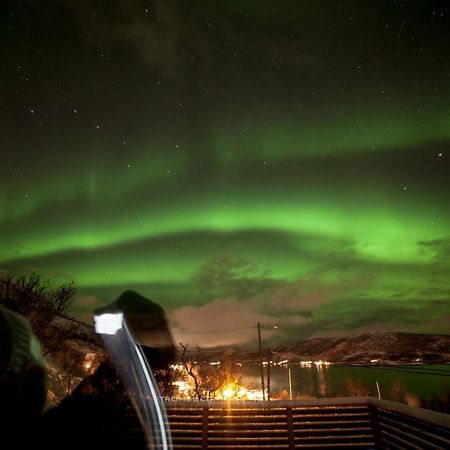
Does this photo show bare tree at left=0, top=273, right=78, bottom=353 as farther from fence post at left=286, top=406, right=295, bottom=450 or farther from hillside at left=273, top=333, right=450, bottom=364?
hillside at left=273, top=333, right=450, bottom=364

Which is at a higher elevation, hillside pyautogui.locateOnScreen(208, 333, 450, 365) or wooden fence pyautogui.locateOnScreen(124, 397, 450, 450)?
hillside pyautogui.locateOnScreen(208, 333, 450, 365)

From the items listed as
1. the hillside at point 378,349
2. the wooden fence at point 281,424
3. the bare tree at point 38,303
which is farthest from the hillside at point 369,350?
the wooden fence at point 281,424

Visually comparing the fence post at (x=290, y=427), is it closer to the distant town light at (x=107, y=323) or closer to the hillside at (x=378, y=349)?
the distant town light at (x=107, y=323)

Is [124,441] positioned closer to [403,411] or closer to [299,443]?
[299,443]

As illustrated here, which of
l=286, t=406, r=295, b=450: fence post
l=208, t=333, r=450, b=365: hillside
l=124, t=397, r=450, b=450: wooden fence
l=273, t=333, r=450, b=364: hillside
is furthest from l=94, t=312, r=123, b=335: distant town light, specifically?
l=273, t=333, r=450, b=364: hillside

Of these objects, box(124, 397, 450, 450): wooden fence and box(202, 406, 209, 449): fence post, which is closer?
box(124, 397, 450, 450): wooden fence

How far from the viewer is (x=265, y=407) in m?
5.88

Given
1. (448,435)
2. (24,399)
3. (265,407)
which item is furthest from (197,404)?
(24,399)

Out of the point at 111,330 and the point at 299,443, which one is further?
the point at 111,330

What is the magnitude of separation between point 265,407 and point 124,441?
97.8 inches

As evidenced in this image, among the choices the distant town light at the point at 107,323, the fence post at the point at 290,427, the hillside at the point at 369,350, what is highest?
the hillside at the point at 369,350

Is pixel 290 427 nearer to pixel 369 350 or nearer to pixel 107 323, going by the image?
pixel 107 323

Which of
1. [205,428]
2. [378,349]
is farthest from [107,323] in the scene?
[378,349]

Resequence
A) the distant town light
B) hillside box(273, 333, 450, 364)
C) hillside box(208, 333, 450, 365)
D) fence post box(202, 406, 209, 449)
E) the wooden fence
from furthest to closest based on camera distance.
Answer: hillside box(273, 333, 450, 364)
hillside box(208, 333, 450, 365)
the distant town light
fence post box(202, 406, 209, 449)
the wooden fence
